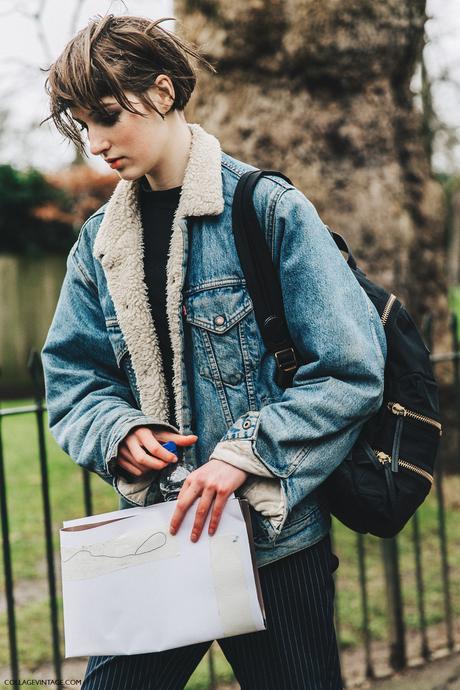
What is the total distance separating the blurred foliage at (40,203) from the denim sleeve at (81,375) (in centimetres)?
1005

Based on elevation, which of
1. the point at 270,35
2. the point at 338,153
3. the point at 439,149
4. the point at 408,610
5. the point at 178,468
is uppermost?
the point at 439,149

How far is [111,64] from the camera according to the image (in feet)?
5.03

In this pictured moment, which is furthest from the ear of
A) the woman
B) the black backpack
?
the black backpack

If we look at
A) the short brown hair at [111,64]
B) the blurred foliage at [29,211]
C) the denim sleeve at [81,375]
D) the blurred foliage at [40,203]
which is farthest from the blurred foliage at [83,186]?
the short brown hair at [111,64]

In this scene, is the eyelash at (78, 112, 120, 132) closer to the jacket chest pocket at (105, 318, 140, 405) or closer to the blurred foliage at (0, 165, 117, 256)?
the jacket chest pocket at (105, 318, 140, 405)

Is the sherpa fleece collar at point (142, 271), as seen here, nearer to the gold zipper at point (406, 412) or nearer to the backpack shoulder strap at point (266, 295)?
the backpack shoulder strap at point (266, 295)

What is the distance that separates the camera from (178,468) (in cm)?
161

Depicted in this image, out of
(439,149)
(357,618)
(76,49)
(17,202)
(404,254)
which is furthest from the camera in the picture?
(439,149)

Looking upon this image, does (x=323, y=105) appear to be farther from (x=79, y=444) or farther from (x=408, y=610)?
(x=79, y=444)

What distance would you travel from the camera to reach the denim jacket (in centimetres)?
151

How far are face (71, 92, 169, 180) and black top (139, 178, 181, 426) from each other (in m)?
0.12

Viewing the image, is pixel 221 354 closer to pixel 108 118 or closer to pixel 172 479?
pixel 172 479

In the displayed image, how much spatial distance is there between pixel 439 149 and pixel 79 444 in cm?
1602

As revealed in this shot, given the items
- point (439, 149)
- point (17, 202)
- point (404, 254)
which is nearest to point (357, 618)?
point (404, 254)
